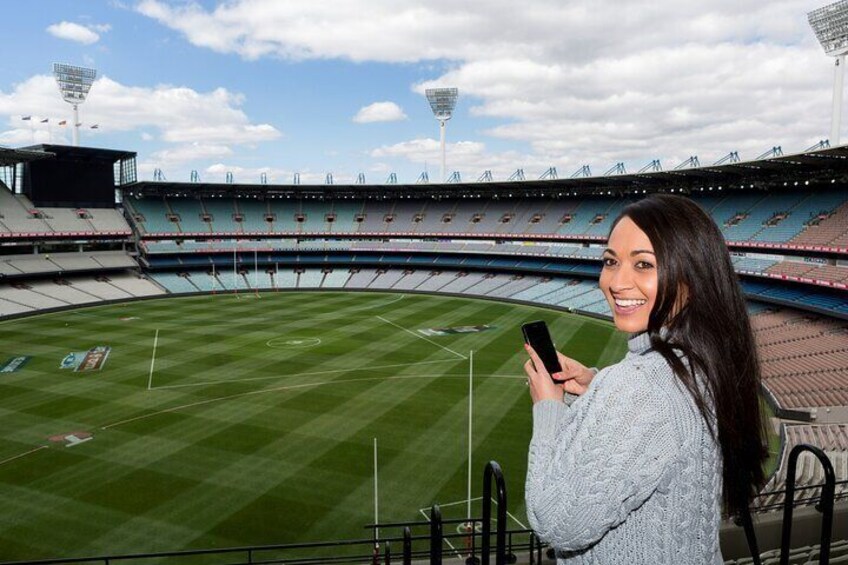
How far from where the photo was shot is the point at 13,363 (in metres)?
35.3

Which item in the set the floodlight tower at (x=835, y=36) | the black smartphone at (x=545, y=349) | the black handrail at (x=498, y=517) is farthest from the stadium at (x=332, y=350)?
the floodlight tower at (x=835, y=36)

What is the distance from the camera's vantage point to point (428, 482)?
1956 cm

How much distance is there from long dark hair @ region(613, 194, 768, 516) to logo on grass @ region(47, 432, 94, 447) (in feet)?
88.2

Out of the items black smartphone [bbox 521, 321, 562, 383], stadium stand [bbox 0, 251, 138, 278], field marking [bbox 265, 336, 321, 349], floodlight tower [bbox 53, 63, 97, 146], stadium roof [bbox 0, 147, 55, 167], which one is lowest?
field marking [bbox 265, 336, 321, 349]

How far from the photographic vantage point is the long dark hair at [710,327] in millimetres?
2363

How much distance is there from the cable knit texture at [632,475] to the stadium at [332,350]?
36.6 inches

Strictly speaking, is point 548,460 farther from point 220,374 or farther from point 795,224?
point 795,224

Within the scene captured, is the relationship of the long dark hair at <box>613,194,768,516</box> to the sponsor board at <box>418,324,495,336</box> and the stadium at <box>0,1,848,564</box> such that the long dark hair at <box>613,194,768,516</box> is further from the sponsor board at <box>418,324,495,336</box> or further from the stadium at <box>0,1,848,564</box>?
the sponsor board at <box>418,324,495,336</box>

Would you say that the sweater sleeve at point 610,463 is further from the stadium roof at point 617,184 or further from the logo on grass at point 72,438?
the stadium roof at point 617,184

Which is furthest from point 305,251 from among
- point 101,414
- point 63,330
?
point 101,414

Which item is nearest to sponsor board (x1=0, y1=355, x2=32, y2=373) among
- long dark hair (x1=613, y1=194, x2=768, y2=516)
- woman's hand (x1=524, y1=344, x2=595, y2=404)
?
woman's hand (x1=524, y1=344, x2=595, y2=404)

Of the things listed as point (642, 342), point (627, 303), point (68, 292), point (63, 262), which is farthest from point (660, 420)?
point (63, 262)

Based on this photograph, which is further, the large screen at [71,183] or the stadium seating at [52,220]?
the large screen at [71,183]

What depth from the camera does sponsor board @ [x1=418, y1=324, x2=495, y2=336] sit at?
44.9 metres
